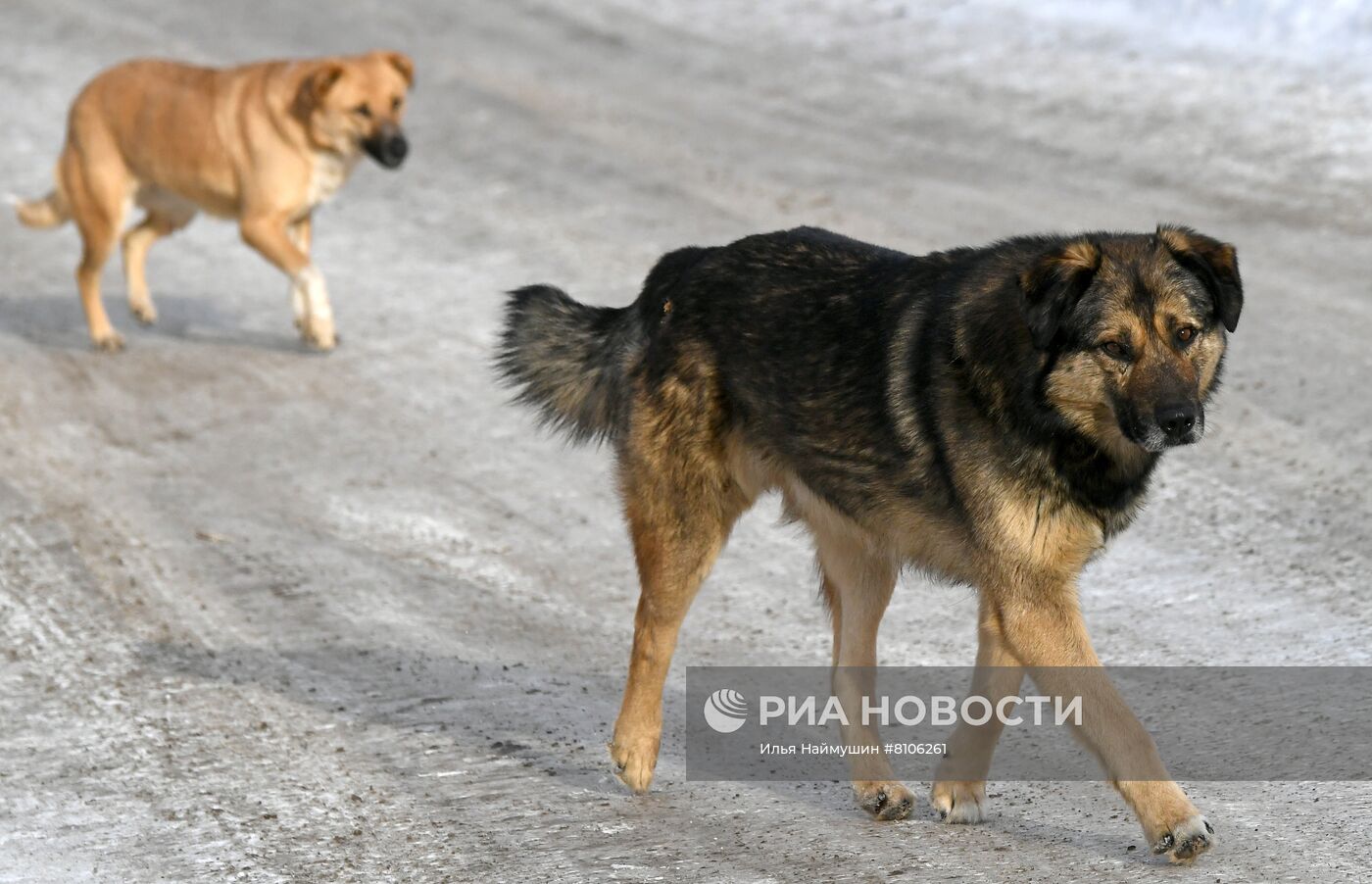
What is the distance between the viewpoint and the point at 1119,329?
14.6 ft

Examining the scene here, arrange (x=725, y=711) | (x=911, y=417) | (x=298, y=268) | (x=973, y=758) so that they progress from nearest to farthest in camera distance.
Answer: (x=911, y=417), (x=973, y=758), (x=725, y=711), (x=298, y=268)

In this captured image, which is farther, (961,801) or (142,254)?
(142,254)

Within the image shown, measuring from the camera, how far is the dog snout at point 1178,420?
4305 mm

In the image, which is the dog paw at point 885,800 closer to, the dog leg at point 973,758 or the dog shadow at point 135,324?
the dog leg at point 973,758

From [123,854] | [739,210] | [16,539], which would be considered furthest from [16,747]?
[739,210]

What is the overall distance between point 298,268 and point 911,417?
20.9 ft

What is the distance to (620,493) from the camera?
5391 mm

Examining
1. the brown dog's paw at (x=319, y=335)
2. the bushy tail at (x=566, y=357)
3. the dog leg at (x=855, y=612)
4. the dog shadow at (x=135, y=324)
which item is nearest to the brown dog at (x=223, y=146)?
the dog shadow at (x=135, y=324)

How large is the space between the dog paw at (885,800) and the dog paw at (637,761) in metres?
0.67

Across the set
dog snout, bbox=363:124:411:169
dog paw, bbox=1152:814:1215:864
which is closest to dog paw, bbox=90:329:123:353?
dog snout, bbox=363:124:411:169

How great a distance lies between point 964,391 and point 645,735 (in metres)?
1.52

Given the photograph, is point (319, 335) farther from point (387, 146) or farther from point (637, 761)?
point (637, 761)

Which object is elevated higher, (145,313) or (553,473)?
(553,473)

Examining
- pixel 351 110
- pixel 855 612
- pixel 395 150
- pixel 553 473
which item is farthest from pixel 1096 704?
pixel 351 110
